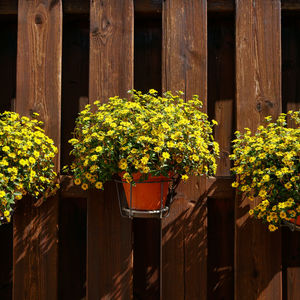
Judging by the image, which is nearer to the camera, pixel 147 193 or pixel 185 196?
pixel 147 193

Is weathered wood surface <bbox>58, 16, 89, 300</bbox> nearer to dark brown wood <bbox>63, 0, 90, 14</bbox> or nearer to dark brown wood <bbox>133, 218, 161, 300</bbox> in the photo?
dark brown wood <bbox>63, 0, 90, 14</bbox>

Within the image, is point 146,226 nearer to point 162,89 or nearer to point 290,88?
point 162,89

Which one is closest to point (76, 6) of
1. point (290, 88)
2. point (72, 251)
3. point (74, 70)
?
point (74, 70)

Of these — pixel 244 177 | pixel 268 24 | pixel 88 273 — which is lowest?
pixel 88 273

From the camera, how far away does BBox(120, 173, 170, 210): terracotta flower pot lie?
Answer: 1569mm

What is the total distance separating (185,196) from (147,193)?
0.36 meters

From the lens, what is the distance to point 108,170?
157 cm

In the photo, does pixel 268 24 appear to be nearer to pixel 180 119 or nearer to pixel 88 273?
pixel 180 119

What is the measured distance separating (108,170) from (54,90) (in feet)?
2.24

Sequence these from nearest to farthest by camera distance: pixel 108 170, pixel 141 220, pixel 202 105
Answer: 1. pixel 108 170
2. pixel 202 105
3. pixel 141 220

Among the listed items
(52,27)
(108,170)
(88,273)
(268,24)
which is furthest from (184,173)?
(52,27)

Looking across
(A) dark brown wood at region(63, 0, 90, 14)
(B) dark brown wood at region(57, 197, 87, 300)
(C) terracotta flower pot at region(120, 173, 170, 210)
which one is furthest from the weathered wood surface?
(C) terracotta flower pot at region(120, 173, 170, 210)

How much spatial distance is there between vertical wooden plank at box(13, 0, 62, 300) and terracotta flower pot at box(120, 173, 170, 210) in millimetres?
552

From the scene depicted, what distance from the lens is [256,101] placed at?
1879mm
